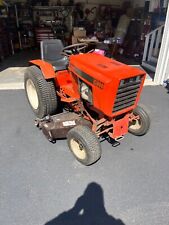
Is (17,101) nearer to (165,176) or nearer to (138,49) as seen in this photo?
(165,176)

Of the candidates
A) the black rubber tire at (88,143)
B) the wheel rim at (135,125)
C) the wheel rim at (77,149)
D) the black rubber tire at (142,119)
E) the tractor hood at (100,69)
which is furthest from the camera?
the wheel rim at (135,125)

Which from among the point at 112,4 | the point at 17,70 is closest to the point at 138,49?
the point at 112,4

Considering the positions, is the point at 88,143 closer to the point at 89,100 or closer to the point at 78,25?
the point at 89,100

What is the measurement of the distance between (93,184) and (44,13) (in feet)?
26.6

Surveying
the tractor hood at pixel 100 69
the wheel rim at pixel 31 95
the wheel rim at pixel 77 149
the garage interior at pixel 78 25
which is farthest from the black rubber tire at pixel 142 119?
the garage interior at pixel 78 25

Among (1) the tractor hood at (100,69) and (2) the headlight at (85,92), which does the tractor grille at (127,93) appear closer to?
(1) the tractor hood at (100,69)

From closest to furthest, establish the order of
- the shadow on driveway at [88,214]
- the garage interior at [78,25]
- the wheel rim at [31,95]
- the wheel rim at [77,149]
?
the shadow on driveway at [88,214]
the wheel rim at [77,149]
the wheel rim at [31,95]
the garage interior at [78,25]

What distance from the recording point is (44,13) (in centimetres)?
832

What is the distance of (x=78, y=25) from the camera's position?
27.9 feet

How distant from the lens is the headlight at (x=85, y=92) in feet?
7.29

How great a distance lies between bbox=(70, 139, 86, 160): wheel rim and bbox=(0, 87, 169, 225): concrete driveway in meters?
0.11

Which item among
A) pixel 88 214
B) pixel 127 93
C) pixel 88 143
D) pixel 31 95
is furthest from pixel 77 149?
pixel 31 95

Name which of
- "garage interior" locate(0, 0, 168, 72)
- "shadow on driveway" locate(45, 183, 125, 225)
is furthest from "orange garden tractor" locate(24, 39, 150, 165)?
"garage interior" locate(0, 0, 168, 72)

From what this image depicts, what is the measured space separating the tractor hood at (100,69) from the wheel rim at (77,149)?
735mm
